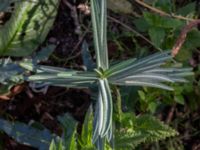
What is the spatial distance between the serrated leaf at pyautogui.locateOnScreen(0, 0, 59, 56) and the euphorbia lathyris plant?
0.38m

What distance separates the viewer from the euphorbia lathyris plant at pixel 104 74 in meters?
1.11

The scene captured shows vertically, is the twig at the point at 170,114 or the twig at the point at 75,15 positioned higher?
the twig at the point at 75,15

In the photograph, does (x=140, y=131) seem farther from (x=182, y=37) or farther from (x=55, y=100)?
(x=55, y=100)

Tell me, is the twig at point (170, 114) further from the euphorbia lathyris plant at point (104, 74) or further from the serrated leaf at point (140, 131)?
the euphorbia lathyris plant at point (104, 74)

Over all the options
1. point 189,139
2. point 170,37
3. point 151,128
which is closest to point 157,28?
point 170,37

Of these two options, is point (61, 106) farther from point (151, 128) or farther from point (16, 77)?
point (151, 128)

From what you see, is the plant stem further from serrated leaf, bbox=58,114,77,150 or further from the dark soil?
the dark soil

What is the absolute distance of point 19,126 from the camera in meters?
1.48

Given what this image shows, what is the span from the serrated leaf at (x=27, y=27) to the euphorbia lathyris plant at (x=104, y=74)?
1.26 feet

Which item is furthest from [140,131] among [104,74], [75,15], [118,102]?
[75,15]

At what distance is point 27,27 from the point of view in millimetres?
1580

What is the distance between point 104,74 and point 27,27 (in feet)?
1.64

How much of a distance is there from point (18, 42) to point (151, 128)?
508 millimetres

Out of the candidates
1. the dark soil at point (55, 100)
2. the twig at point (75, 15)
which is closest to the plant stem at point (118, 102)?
the dark soil at point (55, 100)
